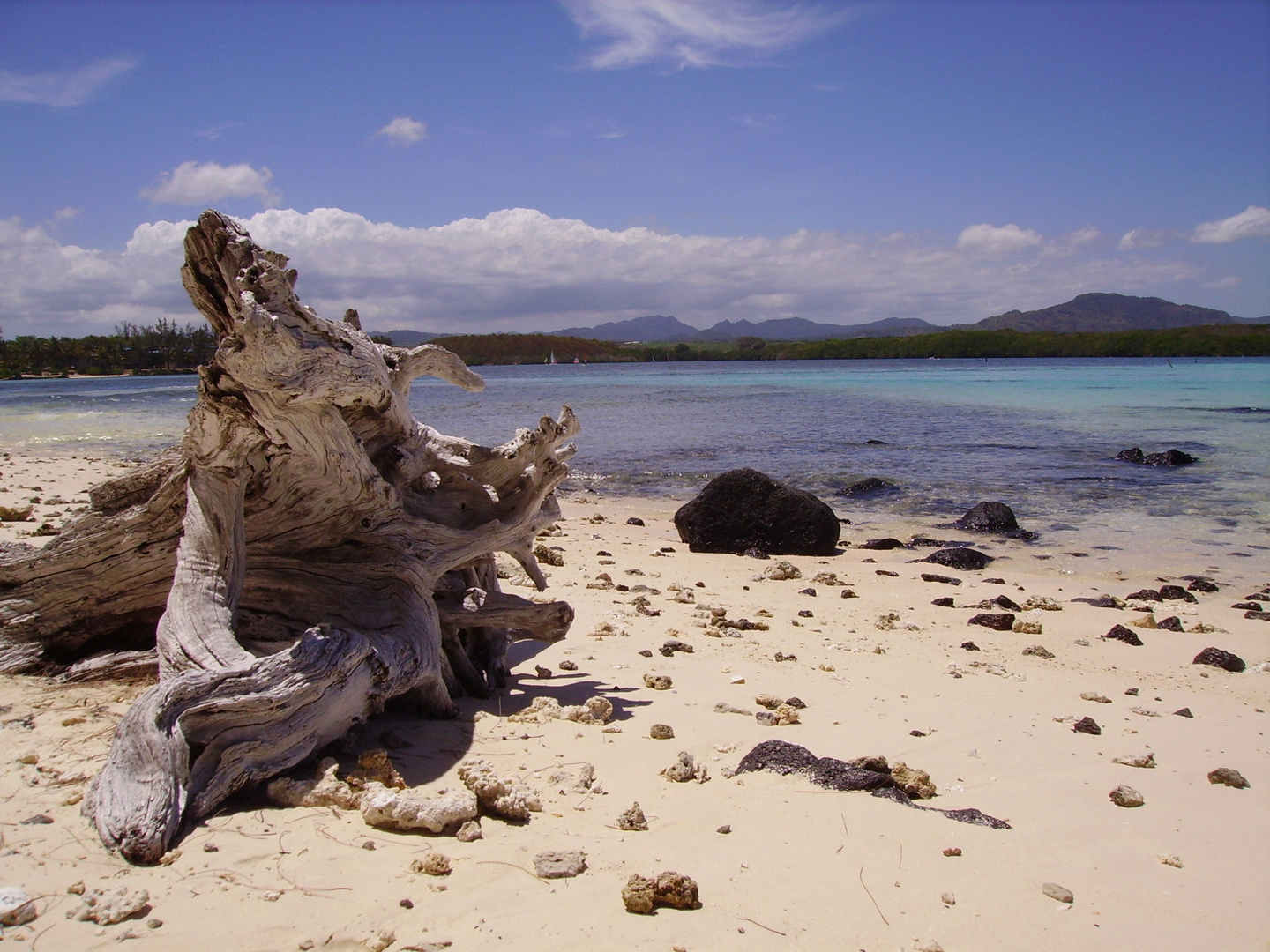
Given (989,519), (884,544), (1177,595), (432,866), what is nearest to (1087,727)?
(432,866)

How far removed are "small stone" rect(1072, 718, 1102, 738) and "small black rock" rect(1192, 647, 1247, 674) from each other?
2193mm

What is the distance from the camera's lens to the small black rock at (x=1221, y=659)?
6039 millimetres

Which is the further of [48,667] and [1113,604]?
[1113,604]

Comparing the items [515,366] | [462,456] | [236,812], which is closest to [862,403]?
[462,456]

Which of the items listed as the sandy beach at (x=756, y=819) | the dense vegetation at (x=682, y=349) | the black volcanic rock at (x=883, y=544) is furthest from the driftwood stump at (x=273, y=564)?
the dense vegetation at (x=682, y=349)

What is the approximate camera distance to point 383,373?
470 centimetres

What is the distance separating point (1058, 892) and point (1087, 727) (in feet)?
6.38

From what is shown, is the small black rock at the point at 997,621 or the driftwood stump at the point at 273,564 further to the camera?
the small black rock at the point at 997,621

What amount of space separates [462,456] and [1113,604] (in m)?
6.55

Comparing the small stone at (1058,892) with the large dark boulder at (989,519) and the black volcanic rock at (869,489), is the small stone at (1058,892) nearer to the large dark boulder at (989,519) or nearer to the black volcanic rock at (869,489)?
the large dark boulder at (989,519)

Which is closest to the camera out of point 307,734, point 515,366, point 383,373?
point 307,734

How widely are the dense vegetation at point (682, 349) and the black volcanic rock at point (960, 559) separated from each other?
7142 cm

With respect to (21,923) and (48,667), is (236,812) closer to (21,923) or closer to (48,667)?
(21,923)

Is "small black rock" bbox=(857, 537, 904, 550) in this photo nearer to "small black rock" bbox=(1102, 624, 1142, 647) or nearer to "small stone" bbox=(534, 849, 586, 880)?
"small black rock" bbox=(1102, 624, 1142, 647)
